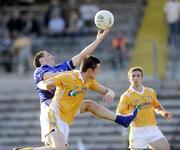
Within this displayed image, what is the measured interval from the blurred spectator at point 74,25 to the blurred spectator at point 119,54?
1.47 metres

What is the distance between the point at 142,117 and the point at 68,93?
2.14 metres

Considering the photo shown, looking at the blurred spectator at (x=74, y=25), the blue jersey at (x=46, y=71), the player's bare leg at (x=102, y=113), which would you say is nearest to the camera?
the blue jersey at (x=46, y=71)

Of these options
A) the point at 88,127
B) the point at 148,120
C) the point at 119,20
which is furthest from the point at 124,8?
the point at 148,120

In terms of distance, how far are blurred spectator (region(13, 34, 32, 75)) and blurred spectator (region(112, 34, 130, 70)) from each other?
7.74ft

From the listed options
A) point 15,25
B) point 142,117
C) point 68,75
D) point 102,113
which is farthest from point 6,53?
point 68,75

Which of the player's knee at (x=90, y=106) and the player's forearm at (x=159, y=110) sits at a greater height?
the player's knee at (x=90, y=106)

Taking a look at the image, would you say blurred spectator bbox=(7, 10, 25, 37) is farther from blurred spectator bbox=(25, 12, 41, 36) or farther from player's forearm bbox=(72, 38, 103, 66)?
player's forearm bbox=(72, 38, 103, 66)

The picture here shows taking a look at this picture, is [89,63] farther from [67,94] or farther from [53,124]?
[53,124]

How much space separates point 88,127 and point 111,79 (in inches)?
61.2

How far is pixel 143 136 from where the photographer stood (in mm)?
19141

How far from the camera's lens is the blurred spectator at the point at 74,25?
94.1ft

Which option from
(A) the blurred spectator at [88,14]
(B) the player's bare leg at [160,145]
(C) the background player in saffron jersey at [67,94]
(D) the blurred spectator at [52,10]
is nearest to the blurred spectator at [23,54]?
(D) the blurred spectator at [52,10]

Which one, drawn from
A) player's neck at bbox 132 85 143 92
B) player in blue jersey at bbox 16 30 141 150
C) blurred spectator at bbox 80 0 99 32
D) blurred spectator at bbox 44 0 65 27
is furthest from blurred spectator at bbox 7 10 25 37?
player in blue jersey at bbox 16 30 141 150

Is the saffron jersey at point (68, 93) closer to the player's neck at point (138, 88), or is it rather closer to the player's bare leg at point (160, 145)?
the player's neck at point (138, 88)
